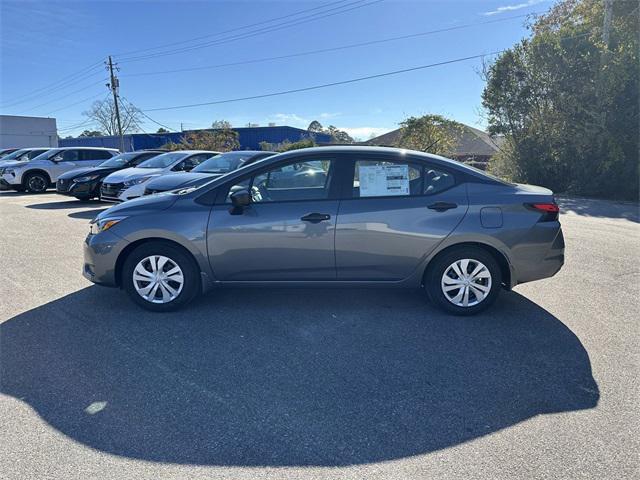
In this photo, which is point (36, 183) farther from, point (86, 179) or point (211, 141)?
point (211, 141)

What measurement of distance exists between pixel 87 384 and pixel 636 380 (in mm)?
3816

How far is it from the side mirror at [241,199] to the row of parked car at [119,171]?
1.86 m

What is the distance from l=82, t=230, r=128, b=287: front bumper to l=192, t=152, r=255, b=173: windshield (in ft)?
17.8

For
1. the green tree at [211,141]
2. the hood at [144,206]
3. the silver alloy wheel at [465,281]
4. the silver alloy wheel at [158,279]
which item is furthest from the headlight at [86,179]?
the green tree at [211,141]

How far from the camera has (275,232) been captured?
13.1 feet

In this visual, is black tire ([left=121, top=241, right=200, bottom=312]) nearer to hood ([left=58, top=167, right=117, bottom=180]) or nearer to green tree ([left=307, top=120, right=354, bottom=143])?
hood ([left=58, top=167, right=117, bottom=180])

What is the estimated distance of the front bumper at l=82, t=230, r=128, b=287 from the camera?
13.5 feet

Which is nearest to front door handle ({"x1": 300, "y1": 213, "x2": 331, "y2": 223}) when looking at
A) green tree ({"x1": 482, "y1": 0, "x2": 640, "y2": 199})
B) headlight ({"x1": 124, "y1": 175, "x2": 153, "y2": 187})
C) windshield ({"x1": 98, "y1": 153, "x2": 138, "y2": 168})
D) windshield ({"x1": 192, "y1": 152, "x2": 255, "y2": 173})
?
windshield ({"x1": 192, "y1": 152, "x2": 255, "y2": 173})

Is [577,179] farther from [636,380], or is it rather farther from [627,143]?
[636,380]

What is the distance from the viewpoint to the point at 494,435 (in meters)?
2.49

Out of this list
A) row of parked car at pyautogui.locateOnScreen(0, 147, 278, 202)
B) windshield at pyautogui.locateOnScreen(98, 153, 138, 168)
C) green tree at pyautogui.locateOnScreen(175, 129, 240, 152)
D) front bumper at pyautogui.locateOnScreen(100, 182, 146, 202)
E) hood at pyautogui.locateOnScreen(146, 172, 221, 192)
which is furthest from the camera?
green tree at pyautogui.locateOnScreen(175, 129, 240, 152)

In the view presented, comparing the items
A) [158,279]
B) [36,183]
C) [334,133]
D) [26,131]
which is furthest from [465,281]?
[26,131]

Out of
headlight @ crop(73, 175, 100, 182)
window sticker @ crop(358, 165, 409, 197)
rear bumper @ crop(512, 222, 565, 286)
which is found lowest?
rear bumper @ crop(512, 222, 565, 286)

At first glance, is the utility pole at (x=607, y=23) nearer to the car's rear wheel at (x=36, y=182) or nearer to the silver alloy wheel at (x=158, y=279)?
the silver alloy wheel at (x=158, y=279)
